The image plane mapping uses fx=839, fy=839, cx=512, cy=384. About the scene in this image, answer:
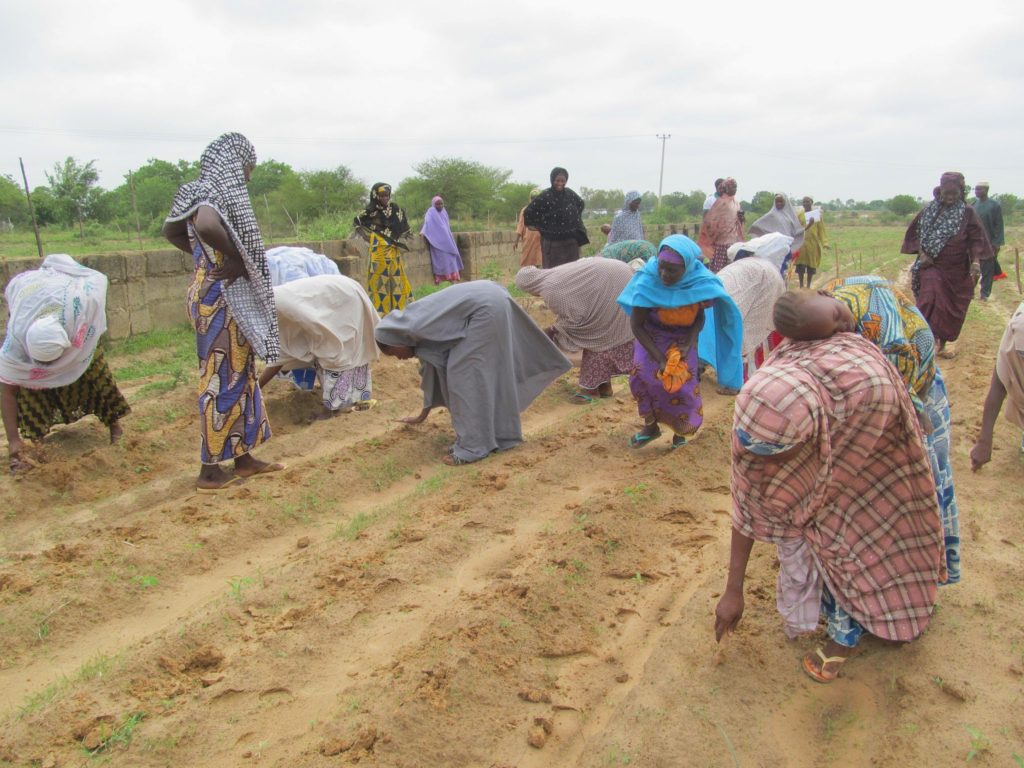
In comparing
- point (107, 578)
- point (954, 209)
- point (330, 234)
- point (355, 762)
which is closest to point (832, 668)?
point (355, 762)

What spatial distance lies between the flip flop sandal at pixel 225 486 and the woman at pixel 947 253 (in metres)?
6.02

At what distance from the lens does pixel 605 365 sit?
22.3ft

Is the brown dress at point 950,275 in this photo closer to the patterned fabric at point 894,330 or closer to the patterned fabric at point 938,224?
the patterned fabric at point 938,224

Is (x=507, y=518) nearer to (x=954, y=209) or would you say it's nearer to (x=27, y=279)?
(x=27, y=279)

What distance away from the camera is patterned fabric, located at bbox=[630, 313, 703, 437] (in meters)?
5.08

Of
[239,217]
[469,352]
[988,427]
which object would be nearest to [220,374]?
[239,217]

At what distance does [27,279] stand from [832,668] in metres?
4.62

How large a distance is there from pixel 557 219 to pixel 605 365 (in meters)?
3.62

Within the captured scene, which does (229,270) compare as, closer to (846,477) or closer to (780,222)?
(846,477)

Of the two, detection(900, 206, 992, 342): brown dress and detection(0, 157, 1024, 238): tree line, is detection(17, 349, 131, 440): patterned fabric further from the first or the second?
detection(0, 157, 1024, 238): tree line

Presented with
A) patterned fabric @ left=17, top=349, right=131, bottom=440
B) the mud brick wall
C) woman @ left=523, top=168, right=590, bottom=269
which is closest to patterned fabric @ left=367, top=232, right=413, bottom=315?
the mud brick wall

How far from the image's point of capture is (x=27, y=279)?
482 cm

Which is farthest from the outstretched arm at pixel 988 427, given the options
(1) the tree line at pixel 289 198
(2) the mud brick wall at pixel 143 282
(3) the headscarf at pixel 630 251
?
(1) the tree line at pixel 289 198

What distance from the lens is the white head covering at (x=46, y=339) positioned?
4.64m
